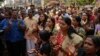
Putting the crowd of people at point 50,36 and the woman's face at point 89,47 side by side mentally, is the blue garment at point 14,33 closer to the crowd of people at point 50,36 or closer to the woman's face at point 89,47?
the crowd of people at point 50,36

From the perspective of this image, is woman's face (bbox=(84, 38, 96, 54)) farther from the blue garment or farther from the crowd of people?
the blue garment

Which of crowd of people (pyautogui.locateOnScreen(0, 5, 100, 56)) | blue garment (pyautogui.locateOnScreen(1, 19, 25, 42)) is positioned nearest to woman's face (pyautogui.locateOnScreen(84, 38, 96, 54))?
crowd of people (pyautogui.locateOnScreen(0, 5, 100, 56))

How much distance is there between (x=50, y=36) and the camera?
7.60 metres

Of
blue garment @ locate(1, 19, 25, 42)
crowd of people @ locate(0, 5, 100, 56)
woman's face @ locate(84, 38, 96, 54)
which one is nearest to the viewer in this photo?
woman's face @ locate(84, 38, 96, 54)

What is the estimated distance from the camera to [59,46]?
6961 mm

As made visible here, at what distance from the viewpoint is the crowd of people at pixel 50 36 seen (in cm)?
669

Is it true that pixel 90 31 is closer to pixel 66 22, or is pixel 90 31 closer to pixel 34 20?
pixel 66 22

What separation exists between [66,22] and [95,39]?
167 centimetres

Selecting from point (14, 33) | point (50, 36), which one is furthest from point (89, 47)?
point (14, 33)

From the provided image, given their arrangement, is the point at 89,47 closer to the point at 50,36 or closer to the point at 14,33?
the point at 50,36

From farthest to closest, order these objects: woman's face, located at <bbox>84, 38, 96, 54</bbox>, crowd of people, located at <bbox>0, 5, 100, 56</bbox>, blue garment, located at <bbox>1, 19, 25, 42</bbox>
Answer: blue garment, located at <bbox>1, 19, 25, 42</bbox> → crowd of people, located at <bbox>0, 5, 100, 56</bbox> → woman's face, located at <bbox>84, 38, 96, 54</bbox>

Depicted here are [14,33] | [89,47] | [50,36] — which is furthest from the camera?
[14,33]

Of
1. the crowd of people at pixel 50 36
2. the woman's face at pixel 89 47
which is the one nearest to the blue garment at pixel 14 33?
the crowd of people at pixel 50 36

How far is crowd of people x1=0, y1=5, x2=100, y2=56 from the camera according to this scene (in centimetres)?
669
